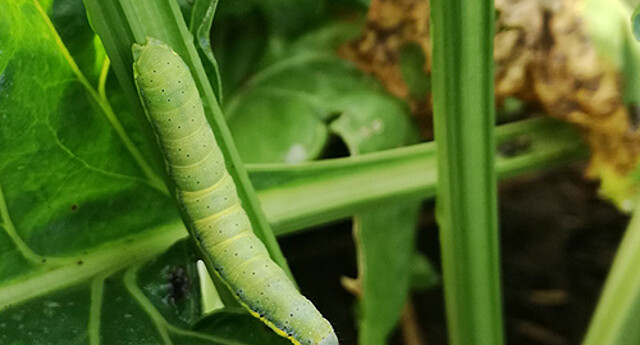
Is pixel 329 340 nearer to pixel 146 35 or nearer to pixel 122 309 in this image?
pixel 122 309

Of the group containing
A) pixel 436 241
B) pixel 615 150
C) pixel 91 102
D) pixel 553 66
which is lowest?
pixel 436 241

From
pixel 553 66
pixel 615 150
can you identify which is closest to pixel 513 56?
pixel 553 66

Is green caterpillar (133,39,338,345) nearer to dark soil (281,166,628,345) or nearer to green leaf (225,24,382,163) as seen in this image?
green leaf (225,24,382,163)

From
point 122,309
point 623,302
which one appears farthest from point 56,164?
point 623,302

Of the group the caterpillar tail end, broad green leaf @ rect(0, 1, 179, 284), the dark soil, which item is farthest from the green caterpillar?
the dark soil

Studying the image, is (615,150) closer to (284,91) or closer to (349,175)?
(349,175)

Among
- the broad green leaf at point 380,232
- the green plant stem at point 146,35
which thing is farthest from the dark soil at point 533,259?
the green plant stem at point 146,35

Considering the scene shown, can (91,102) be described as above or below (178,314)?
above
